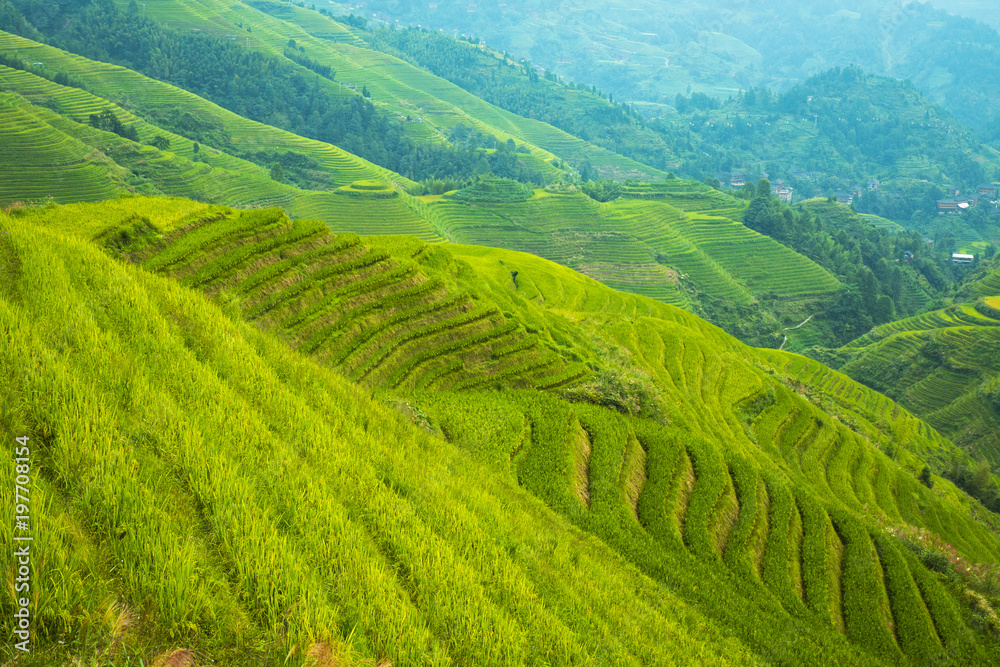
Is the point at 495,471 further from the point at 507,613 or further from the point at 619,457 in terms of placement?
the point at 507,613

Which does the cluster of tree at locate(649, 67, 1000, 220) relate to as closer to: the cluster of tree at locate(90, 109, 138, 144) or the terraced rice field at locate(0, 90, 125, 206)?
the cluster of tree at locate(90, 109, 138, 144)

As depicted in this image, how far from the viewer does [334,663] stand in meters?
3.06

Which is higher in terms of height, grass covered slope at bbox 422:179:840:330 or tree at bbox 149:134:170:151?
grass covered slope at bbox 422:179:840:330

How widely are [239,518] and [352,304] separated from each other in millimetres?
9293

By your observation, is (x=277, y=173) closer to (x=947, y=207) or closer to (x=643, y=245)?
(x=643, y=245)

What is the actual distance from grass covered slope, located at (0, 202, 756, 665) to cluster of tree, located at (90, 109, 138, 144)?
2349 inches

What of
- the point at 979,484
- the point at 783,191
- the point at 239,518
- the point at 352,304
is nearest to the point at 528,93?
the point at 783,191

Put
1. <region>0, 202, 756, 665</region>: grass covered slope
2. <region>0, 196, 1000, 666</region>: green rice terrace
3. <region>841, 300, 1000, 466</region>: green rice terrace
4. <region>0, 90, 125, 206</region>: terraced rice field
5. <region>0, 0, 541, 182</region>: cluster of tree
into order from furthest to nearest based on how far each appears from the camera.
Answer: <region>0, 0, 541, 182</region>: cluster of tree < <region>0, 90, 125, 206</region>: terraced rice field < <region>841, 300, 1000, 466</region>: green rice terrace < <region>0, 196, 1000, 666</region>: green rice terrace < <region>0, 202, 756, 665</region>: grass covered slope

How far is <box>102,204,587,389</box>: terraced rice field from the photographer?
11.8m

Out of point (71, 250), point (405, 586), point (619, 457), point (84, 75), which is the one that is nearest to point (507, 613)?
point (405, 586)

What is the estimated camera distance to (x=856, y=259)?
239 ft

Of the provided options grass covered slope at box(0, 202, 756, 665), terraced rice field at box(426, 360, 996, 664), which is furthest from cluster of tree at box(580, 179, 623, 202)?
grass covered slope at box(0, 202, 756, 665)

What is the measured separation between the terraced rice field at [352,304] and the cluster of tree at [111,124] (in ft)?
173

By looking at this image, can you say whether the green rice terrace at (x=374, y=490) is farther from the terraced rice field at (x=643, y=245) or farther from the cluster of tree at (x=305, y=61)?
the cluster of tree at (x=305, y=61)
